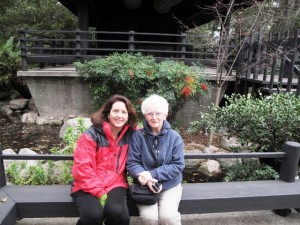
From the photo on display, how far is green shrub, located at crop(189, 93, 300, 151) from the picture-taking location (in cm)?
322

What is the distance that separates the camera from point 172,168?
2.20 m

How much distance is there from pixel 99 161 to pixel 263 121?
209 cm

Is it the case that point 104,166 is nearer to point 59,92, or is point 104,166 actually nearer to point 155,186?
point 155,186

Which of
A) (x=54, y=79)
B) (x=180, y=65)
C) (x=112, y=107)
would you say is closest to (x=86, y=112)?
(x=54, y=79)

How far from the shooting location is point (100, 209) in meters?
2.05

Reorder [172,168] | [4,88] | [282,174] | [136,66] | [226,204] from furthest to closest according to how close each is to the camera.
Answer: [4,88], [136,66], [282,174], [226,204], [172,168]

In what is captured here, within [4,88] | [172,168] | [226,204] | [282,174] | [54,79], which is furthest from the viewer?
[4,88]

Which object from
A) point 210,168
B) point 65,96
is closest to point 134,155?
point 210,168

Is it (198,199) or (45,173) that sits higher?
(198,199)

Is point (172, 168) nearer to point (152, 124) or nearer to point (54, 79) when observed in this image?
point (152, 124)

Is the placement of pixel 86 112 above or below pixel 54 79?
below

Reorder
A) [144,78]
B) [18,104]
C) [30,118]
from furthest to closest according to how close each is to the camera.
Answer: [18,104] → [30,118] → [144,78]

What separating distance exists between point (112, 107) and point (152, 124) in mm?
366

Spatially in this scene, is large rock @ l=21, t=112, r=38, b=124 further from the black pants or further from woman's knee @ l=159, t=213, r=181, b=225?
woman's knee @ l=159, t=213, r=181, b=225
